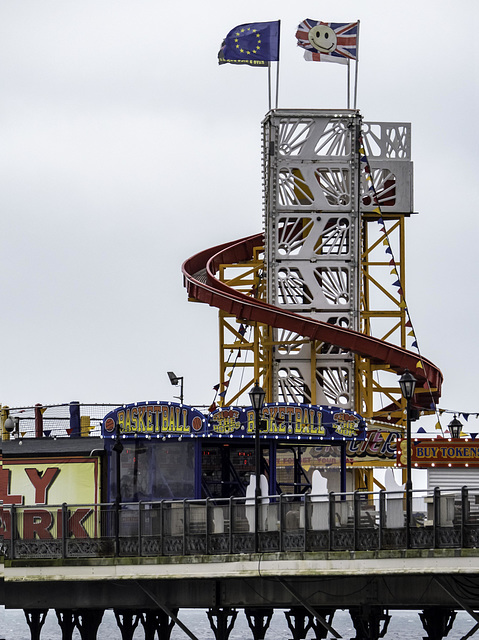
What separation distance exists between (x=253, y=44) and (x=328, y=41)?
339cm

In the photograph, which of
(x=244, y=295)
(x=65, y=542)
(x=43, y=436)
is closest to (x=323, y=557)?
(x=65, y=542)

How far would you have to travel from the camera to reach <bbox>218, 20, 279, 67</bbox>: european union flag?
77.0m

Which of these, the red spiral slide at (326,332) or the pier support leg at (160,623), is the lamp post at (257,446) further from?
the red spiral slide at (326,332)

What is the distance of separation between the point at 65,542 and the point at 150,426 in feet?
17.8

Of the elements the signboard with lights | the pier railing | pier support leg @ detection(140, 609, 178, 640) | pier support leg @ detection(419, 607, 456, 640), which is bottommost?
pier support leg @ detection(140, 609, 178, 640)

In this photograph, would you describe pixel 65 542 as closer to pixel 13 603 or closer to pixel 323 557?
pixel 13 603

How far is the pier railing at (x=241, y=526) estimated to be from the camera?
41.9 meters

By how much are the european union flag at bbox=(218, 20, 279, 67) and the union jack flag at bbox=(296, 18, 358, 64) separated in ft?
3.96

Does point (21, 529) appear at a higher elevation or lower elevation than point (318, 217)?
lower

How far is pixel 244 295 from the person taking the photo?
7531 centimetres

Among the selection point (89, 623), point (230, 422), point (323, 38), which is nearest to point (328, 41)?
point (323, 38)

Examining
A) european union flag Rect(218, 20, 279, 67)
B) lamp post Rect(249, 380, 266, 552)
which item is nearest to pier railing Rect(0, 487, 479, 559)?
lamp post Rect(249, 380, 266, 552)

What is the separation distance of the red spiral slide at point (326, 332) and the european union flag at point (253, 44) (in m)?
9.76

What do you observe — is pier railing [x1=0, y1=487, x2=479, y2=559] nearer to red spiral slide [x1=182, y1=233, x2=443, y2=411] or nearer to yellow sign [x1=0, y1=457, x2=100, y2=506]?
yellow sign [x1=0, y1=457, x2=100, y2=506]
